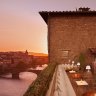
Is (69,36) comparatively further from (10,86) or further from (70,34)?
(10,86)

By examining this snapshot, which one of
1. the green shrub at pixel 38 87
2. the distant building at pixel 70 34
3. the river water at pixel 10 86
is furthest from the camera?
the river water at pixel 10 86

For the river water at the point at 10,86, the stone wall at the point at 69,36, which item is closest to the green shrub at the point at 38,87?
the stone wall at the point at 69,36

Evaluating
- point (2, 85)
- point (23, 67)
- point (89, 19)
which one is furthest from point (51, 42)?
point (2, 85)

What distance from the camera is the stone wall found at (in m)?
27.8

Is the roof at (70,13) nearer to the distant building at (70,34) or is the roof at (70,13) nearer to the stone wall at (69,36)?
the distant building at (70,34)

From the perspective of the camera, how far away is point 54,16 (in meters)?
28.3

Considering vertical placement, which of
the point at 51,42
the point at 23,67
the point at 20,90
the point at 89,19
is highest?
the point at 89,19

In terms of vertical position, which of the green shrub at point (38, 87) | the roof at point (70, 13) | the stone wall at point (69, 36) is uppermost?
the roof at point (70, 13)

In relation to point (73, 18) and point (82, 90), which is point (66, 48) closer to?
point (73, 18)

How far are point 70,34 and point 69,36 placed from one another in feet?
0.70

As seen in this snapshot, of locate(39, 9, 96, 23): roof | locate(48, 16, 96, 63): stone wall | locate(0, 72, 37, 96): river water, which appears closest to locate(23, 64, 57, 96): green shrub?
locate(48, 16, 96, 63): stone wall

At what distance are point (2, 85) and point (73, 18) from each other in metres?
36.8

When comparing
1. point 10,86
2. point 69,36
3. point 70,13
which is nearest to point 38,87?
point 69,36

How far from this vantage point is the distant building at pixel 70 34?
91.4 feet
